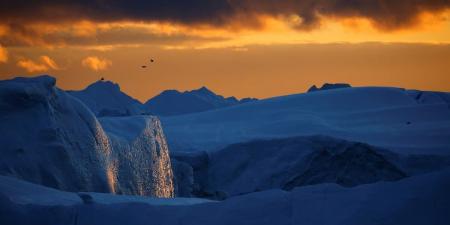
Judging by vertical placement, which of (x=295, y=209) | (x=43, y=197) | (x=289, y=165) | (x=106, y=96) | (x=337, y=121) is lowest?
(x=289, y=165)

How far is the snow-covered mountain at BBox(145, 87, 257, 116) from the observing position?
61.9 metres

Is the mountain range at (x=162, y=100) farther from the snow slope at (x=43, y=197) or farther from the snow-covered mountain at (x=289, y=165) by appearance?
the snow slope at (x=43, y=197)

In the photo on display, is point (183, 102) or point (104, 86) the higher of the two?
point (104, 86)

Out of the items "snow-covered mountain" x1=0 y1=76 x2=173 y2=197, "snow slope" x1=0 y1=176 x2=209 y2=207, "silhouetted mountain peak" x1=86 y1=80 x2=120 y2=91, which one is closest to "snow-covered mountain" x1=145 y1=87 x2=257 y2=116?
"silhouetted mountain peak" x1=86 y1=80 x2=120 y2=91

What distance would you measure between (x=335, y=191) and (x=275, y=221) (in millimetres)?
712

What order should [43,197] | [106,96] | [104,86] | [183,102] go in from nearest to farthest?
[43,197], [106,96], [104,86], [183,102]

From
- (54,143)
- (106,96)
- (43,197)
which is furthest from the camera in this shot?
(106,96)

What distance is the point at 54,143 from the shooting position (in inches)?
455

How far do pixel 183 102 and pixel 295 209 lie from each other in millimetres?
57082

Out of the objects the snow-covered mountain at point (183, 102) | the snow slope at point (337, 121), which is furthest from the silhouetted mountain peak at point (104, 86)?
the snow slope at point (337, 121)

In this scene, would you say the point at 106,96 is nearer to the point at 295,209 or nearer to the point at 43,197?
the point at 43,197

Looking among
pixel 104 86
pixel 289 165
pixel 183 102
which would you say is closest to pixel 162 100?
pixel 183 102

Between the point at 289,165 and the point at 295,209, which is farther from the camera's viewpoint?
the point at 289,165

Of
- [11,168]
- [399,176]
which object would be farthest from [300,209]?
[399,176]
